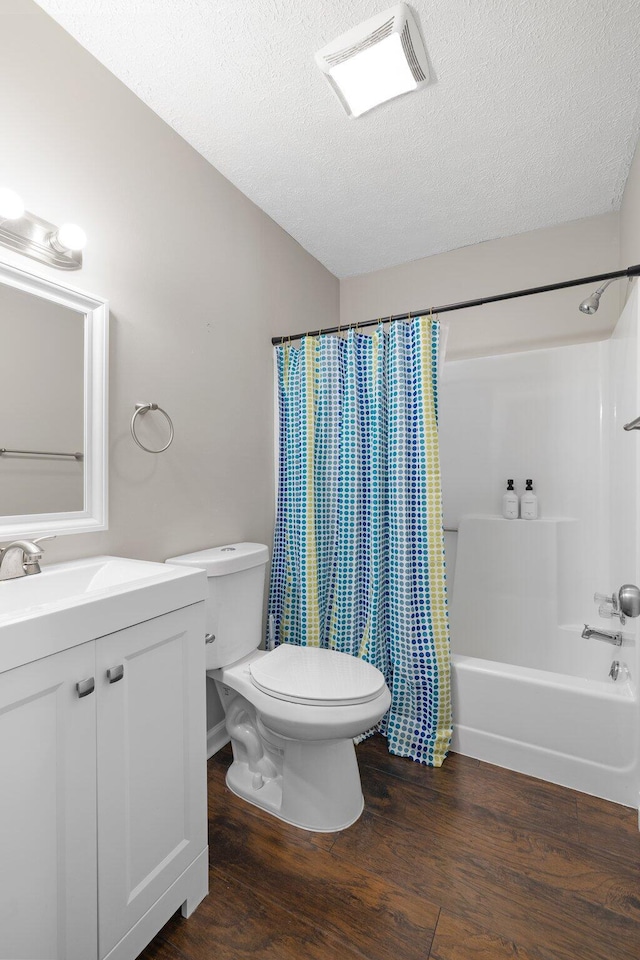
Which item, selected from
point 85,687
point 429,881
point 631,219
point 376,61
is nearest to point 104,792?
point 85,687

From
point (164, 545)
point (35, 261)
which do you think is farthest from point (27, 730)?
point (35, 261)

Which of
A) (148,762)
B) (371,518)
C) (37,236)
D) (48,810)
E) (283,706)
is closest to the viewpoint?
(48,810)

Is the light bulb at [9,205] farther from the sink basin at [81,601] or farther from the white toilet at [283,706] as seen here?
A: the white toilet at [283,706]

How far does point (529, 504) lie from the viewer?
2.31 m

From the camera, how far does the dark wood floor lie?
1.07 meters

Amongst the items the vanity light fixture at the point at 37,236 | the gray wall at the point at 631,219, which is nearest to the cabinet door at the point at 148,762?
the vanity light fixture at the point at 37,236

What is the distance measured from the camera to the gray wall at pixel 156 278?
1271mm

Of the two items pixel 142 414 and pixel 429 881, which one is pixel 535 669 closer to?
pixel 429 881

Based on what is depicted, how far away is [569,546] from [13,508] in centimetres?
232

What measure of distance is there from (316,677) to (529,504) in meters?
1.47

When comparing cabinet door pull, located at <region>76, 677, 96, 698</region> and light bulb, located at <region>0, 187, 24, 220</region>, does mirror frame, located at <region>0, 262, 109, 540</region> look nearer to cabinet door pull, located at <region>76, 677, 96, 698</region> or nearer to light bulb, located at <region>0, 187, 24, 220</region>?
light bulb, located at <region>0, 187, 24, 220</region>

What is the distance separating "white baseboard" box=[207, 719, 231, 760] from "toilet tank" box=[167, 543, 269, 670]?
Answer: 15.8 inches

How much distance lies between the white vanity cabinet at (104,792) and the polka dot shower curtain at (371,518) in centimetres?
91

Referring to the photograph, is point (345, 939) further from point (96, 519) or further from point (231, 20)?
point (231, 20)
